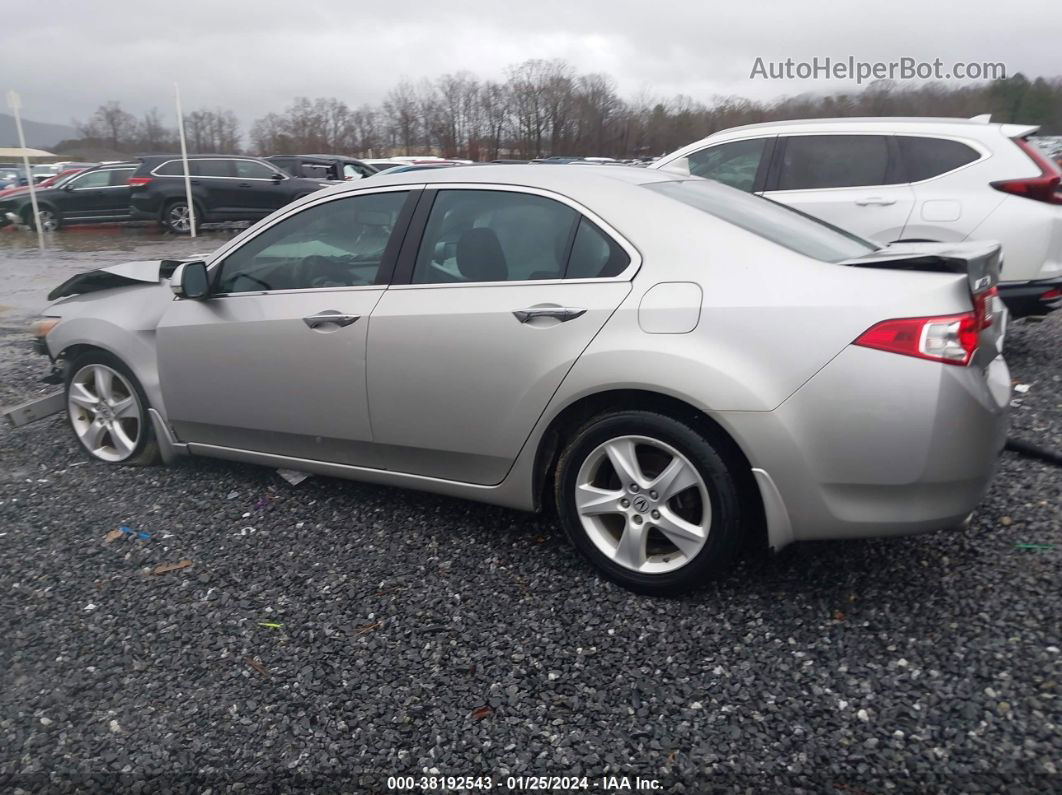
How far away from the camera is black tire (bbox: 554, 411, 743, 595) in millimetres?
3045

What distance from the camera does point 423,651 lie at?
305 cm

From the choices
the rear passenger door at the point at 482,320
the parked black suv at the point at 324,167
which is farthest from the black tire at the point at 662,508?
the parked black suv at the point at 324,167

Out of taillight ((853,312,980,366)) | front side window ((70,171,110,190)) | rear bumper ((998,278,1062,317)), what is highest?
taillight ((853,312,980,366))

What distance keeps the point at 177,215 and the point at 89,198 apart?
2887 millimetres

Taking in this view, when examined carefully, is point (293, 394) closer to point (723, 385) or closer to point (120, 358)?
point (120, 358)

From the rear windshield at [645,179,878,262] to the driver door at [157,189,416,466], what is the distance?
1.25m

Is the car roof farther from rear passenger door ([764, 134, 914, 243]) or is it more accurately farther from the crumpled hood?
rear passenger door ([764, 134, 914, 243])

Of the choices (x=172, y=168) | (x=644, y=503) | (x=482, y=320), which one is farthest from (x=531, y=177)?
(x=172, y=168)

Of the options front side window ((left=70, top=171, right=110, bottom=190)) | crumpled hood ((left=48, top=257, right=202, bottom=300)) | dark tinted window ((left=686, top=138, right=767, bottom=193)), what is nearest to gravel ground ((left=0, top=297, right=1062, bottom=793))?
crumpled hood ((left=48, top=257, right=202, bottom=300))

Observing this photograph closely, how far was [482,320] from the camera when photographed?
346 cm

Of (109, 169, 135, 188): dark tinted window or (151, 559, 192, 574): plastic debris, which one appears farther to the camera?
(109, 169, 135, 188): dark tinted window

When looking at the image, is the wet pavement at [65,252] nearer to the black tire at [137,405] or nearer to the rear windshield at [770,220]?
the black tire at [137,405]

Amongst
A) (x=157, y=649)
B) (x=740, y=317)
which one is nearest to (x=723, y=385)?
(x=740, y=317)

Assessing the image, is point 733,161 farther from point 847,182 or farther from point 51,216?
point 51,216
